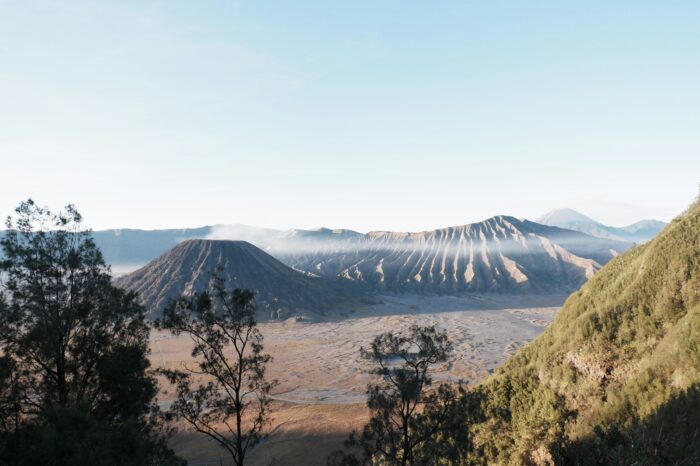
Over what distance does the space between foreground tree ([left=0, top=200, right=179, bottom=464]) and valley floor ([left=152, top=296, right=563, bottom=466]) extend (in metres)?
17.6

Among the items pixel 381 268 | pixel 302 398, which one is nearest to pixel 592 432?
pixel 302 398

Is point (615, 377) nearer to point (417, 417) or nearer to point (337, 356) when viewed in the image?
point (417, 417)

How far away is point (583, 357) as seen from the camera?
1900cm

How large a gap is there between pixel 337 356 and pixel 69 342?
5418 centimetres

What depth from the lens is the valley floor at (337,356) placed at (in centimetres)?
3641

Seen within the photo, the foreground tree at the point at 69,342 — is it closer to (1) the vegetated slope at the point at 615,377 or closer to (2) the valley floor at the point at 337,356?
(1) the vegetated slope at the point at 615,377

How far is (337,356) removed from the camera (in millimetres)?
70438

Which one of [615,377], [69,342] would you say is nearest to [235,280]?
[69,342]

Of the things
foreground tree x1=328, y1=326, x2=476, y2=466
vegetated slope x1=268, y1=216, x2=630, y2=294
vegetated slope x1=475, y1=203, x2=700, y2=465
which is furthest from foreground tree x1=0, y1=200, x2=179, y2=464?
vegetated slope x1=268, y1=216, x2=630, y2=294

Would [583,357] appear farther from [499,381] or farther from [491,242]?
[491,242]

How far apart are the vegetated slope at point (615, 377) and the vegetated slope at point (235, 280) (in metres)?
98.4

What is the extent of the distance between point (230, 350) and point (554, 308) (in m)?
87.3

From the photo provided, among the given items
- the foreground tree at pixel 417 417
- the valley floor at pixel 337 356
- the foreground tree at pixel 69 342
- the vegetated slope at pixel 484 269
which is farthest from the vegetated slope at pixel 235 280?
the foreground tree at pixel 417 417

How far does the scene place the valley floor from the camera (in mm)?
36406
